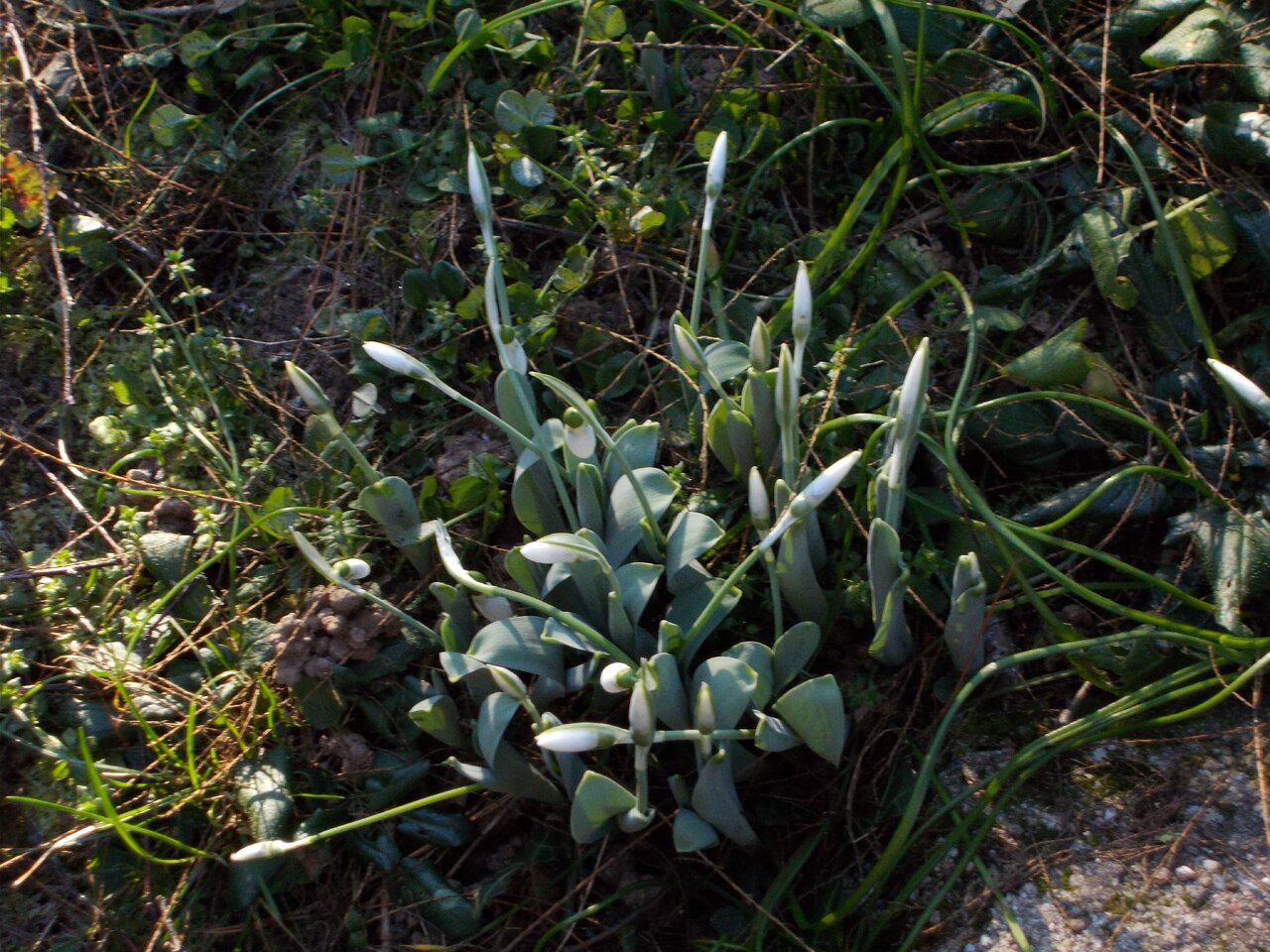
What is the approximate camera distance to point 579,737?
1.37 metres

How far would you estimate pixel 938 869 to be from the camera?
64.5 inches

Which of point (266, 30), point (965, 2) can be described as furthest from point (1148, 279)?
point (266, 30)

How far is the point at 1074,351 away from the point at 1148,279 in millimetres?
281

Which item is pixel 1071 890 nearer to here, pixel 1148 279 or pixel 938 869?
pixel 938 869

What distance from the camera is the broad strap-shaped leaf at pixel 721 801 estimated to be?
1.51 m

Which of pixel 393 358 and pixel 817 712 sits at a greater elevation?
pixel 393 358

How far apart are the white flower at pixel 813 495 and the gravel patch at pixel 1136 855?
546 mm

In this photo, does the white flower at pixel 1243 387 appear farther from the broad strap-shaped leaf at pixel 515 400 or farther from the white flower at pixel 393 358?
the white flower at pixel 393 358

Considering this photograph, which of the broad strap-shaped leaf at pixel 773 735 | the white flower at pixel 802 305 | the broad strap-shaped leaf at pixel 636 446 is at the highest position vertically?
the white flower at pixel 802 305

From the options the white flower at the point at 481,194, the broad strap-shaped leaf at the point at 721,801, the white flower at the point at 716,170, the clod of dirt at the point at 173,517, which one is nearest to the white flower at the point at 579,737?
the broad strap-shaped leaf at the point at 721,801

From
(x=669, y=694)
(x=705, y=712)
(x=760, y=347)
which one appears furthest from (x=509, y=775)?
(x=760, y=347)

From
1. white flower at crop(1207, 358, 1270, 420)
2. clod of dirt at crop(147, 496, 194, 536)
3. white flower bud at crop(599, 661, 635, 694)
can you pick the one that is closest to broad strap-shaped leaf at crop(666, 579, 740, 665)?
white flower bud at crop(599, 661, 635, 694)

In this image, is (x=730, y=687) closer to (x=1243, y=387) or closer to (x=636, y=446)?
(x=636, y=446)

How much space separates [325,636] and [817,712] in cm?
83
